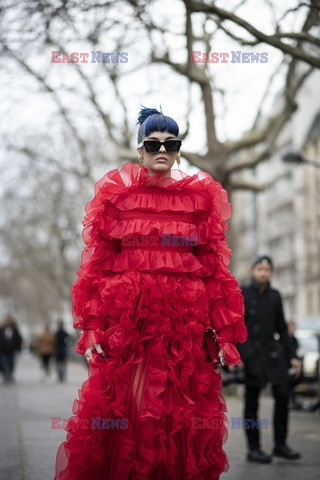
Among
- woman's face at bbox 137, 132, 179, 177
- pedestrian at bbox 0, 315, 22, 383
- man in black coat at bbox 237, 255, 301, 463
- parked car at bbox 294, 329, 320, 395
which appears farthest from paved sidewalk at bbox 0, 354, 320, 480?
pedestrian at bbox 0, 315, 22, 383

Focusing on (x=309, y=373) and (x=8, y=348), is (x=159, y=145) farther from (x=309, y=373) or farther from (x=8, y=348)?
(x=8, y=348)

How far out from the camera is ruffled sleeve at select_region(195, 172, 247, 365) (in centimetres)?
502

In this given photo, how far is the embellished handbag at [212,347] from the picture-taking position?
4.97m

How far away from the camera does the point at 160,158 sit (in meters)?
5.08

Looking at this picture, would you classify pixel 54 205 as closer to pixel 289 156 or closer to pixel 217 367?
pixel 289 156

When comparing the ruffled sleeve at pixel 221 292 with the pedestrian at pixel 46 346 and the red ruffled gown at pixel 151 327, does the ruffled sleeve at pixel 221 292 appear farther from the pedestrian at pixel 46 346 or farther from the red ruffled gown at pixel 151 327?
the pedestrian at pixel 46 346

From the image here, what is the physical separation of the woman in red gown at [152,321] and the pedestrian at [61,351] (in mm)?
23399

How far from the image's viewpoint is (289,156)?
21.5 metres

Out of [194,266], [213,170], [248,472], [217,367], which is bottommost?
[248,472]

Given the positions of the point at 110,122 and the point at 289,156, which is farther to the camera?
the point at 110,122

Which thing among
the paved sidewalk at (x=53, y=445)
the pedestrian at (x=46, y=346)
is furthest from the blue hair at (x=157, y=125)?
the pedestrian at (x=46, y=346)

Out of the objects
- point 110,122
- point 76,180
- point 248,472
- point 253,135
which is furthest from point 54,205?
point 248,472

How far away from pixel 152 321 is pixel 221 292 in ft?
1.38

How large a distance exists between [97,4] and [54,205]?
37.1 m
